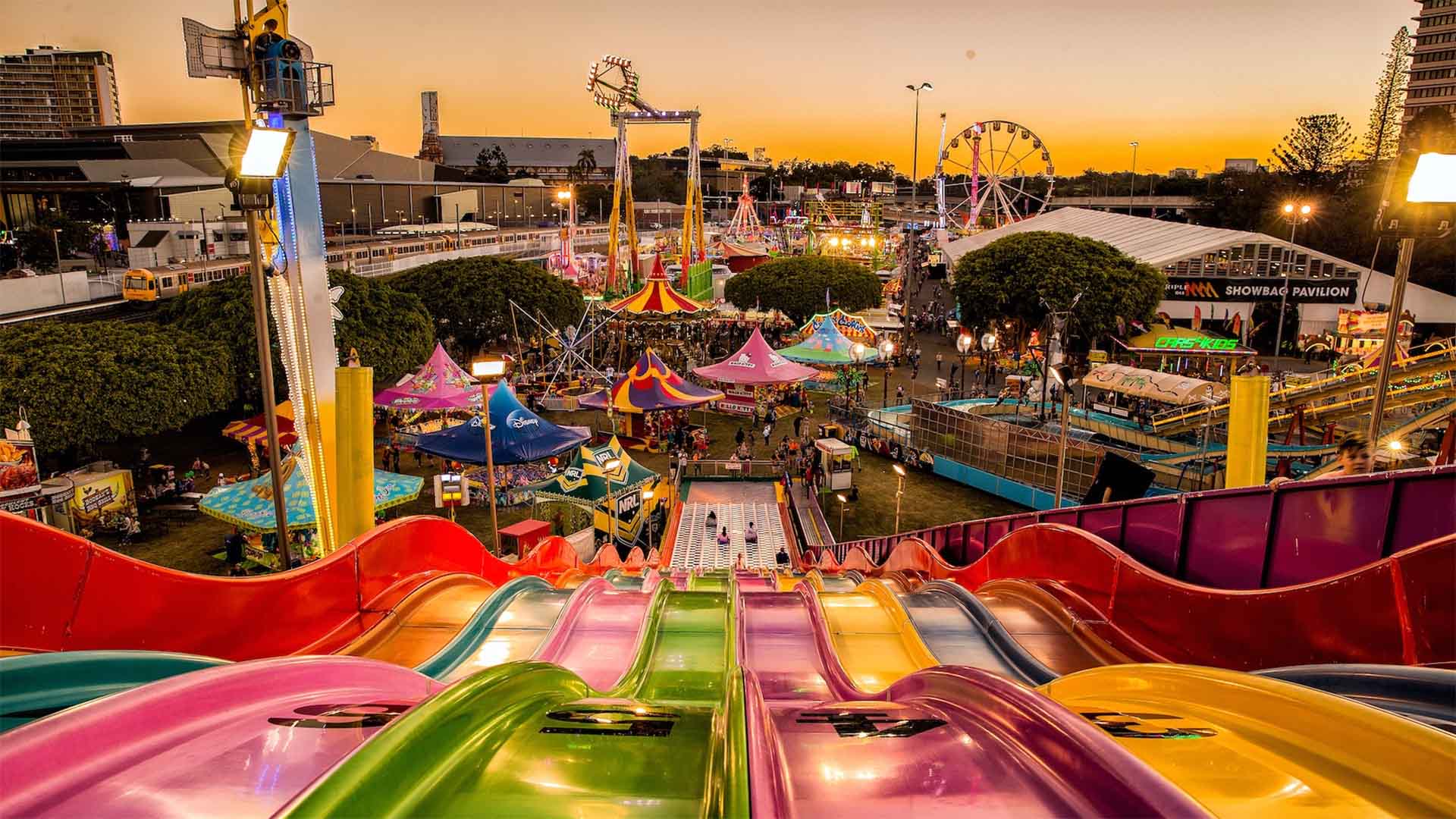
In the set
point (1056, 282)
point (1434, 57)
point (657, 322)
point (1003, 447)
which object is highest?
point (1434, 57)

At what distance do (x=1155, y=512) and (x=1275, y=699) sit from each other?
320cm

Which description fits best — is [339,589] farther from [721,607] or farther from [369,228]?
[369,228]

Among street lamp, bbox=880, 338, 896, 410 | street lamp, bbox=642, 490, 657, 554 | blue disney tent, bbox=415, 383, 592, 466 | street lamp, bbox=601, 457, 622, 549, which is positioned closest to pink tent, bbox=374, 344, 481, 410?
blue disney tent, bbox=415, 383, 592, 466

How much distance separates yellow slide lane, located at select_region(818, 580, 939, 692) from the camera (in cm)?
534

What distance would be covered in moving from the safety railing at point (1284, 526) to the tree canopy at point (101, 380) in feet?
61.8

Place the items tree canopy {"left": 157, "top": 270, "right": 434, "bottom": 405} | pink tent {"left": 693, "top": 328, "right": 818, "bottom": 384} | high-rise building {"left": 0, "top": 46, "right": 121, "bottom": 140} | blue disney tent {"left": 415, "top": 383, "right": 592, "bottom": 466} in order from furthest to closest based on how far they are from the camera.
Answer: high-rise building {"left": 0, "top": 46, "right": 121, "bottom": 140} < pink tent {"left": 693, "top": 328, "right": 818, "bottom": 384} < tree canopy {"left": 157, "top": 270, "right": 434, "bottom": 405} < blue disney tent {"left": 415, "top": 383, "right": 592, "bottom": 466}

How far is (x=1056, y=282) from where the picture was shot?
2992 centimetres

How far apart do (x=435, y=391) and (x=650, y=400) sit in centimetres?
579

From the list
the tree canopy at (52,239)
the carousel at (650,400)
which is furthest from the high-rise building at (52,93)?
the carousel at (650,400)

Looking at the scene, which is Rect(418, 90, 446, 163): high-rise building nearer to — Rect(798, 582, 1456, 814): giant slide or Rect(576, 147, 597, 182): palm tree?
Rect(576, 147, 597, 182): palm tree

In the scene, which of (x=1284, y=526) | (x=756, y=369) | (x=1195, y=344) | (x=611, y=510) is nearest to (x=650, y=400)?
(x=756, y=369)

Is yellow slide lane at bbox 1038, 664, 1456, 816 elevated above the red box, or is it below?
above

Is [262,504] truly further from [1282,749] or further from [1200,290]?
[1200,290]

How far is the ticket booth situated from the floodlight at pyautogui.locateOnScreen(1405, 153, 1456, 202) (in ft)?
47.0
